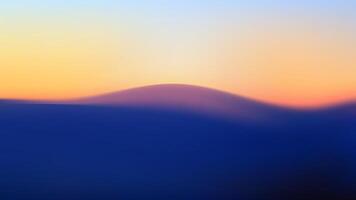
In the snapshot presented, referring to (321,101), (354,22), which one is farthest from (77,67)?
(354,22)

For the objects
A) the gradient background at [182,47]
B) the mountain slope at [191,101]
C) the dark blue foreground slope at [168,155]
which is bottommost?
the dark blue foreground slope at [168,155]

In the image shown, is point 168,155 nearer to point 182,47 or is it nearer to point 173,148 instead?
point 173,148

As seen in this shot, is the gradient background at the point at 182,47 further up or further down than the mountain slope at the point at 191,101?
further up

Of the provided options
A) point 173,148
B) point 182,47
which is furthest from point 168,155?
point 182,47

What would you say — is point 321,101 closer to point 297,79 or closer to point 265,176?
point 297,79

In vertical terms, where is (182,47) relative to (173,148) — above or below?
above

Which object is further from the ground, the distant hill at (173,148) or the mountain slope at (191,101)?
the mountain slope at (191,101)
